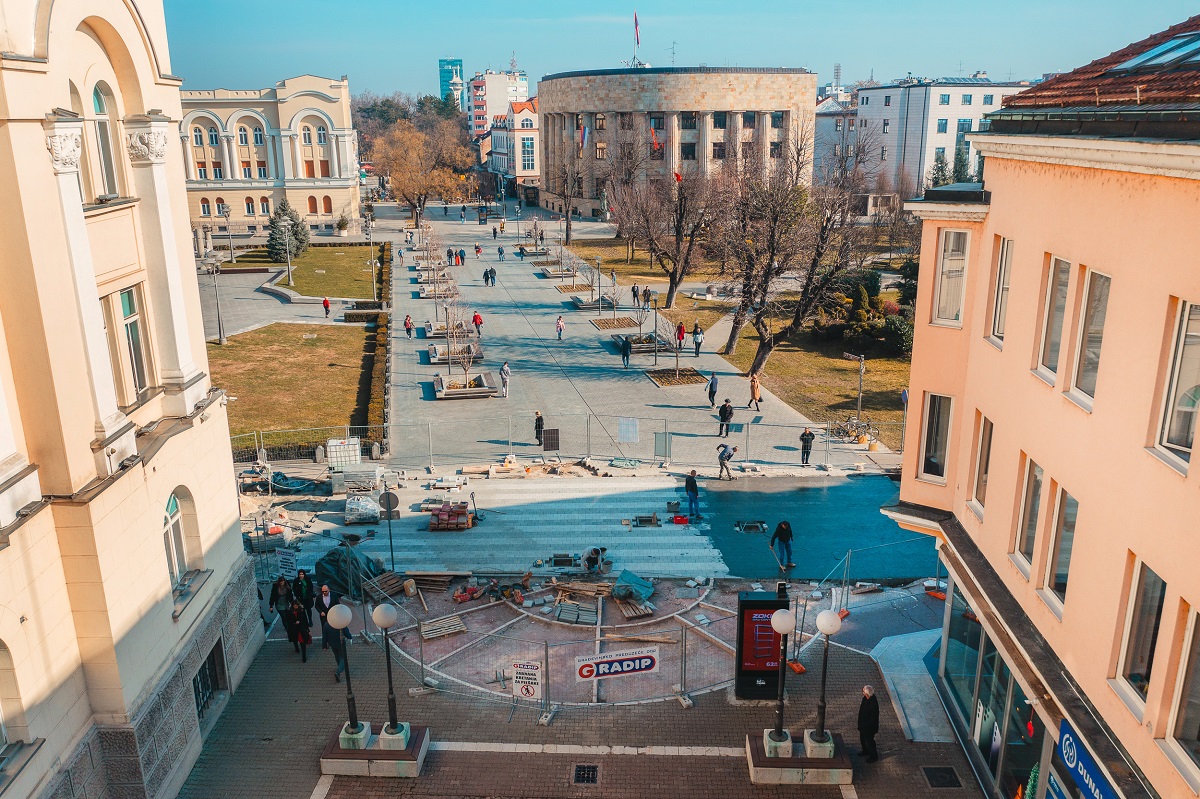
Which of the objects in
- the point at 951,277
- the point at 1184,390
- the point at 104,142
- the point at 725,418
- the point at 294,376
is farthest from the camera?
the point at 294,376

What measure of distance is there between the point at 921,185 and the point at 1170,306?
3236 inches

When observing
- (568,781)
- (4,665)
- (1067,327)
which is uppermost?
(1067,327)

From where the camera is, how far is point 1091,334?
1027 cm

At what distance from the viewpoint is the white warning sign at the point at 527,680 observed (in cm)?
1472

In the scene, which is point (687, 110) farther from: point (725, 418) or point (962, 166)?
point (725, 418)

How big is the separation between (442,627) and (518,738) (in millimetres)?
3646

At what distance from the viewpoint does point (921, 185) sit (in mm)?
84375

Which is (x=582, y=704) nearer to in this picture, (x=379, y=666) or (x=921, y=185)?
(x=379, y=666)

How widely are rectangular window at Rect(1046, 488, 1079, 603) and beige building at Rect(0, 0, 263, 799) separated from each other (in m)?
11.8

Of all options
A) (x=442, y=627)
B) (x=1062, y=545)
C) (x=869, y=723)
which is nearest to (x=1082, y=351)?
(x=1062, y=545)

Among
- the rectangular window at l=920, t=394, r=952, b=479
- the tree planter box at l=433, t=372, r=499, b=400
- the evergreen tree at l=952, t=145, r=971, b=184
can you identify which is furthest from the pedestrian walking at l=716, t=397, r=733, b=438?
the evergreen tree at l=952, t=145, r=971, b=184

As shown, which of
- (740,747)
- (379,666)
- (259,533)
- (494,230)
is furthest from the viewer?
(494,230)

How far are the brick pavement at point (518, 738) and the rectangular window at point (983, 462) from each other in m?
4.05

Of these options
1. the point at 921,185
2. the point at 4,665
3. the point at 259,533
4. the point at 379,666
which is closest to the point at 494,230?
the point at 921,185
